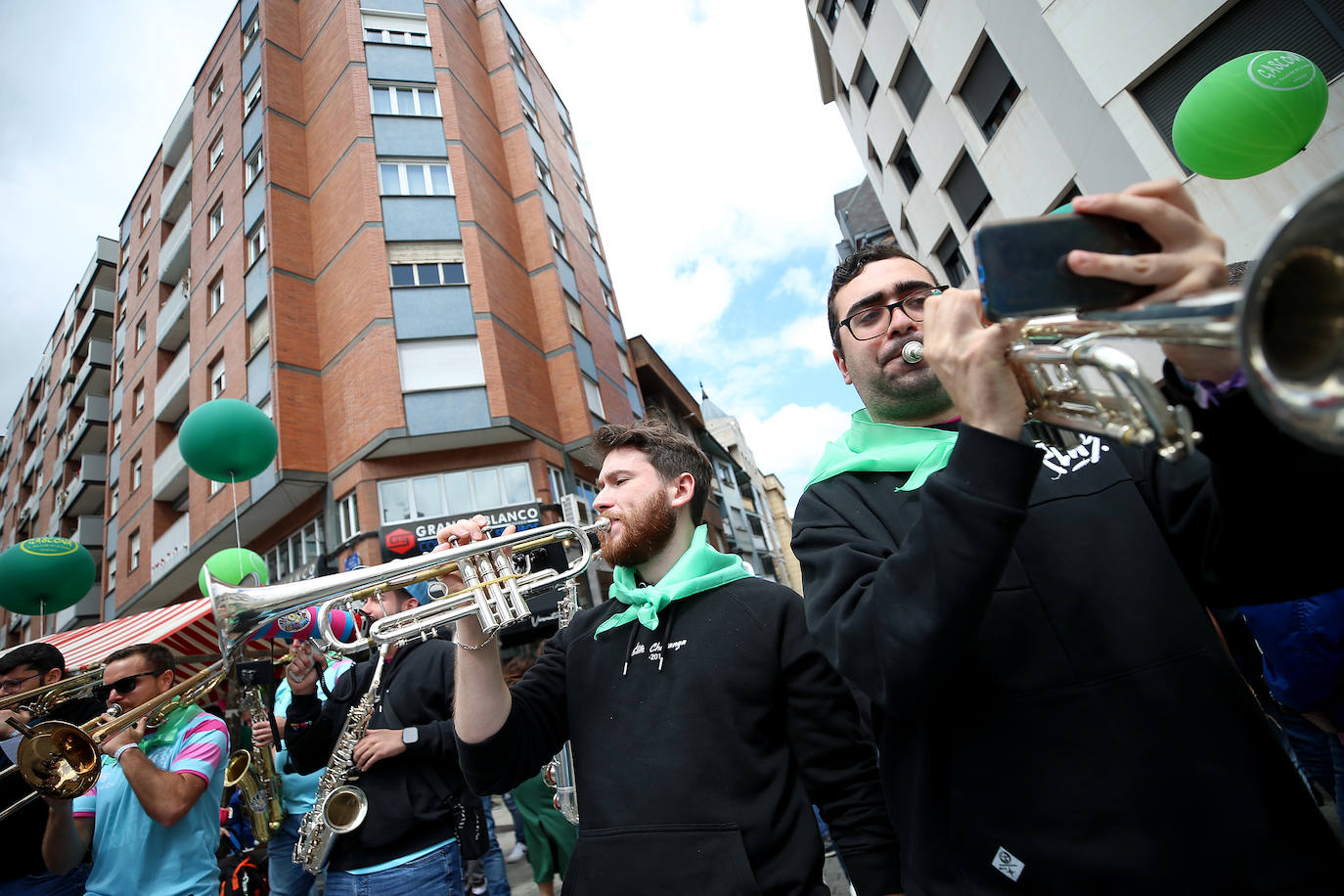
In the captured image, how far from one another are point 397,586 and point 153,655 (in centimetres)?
227

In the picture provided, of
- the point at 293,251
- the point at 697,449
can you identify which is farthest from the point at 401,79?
the point at 697,449

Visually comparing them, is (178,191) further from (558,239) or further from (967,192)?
(967,192)

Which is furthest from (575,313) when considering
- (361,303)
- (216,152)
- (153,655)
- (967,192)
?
(153,655)

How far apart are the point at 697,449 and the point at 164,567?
23.1 meters

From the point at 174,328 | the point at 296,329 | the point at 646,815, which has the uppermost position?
the point at 174,328

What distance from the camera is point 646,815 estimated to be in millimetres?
1865

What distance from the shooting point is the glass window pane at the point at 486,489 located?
15758 mm

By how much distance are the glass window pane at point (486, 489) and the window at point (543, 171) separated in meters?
11.6

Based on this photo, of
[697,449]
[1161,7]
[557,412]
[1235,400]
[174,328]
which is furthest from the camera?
[174,328]

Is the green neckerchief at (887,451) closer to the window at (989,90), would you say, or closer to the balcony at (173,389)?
the window at (989,90)

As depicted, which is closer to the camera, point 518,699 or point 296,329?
point 518,699

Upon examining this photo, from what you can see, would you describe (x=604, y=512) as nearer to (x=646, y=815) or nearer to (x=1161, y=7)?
(x=646, y=815)

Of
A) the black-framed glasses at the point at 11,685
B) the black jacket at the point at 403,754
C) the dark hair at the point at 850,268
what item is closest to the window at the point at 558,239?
the black-framed glasses at the point at 11,685

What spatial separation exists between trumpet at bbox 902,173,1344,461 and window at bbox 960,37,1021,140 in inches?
583
